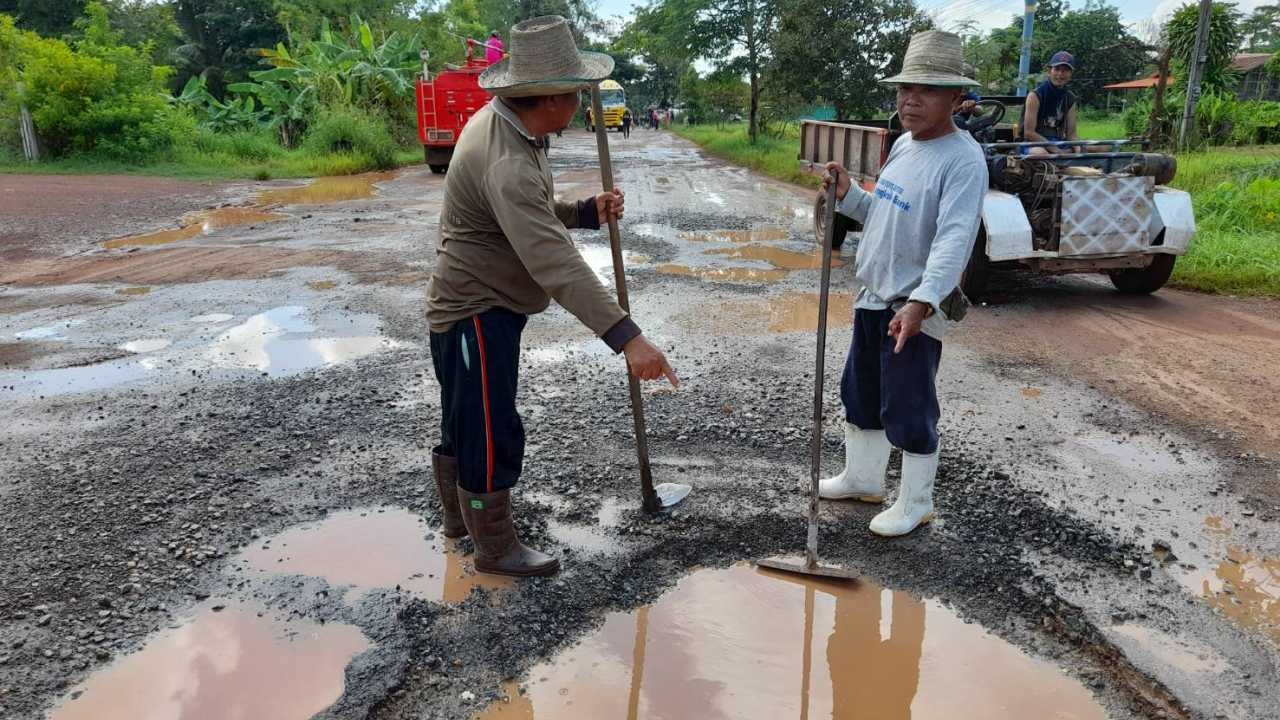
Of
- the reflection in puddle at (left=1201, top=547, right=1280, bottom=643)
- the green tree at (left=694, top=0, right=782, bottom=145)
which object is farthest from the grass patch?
the reflection in puddle at (left=1201, top=547, right=1280, bottom=643)

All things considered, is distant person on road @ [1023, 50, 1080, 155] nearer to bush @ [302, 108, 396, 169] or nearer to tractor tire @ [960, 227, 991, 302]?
tractor tire @ [960, 227, 991, 302]

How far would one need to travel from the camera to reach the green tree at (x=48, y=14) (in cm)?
3080

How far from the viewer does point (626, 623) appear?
2859mm

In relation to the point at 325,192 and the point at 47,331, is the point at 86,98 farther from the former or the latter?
the point at 47,331

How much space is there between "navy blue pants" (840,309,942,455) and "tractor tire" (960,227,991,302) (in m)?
3.60

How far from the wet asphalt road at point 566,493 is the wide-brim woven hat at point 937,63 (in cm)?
161

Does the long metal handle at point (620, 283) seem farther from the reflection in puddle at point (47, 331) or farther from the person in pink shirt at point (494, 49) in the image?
the reflection in puddle at point (47, 331)

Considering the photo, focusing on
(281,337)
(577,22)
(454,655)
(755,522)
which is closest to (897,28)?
(281,337)

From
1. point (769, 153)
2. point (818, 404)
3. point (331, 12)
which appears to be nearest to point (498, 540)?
point (818, 404)

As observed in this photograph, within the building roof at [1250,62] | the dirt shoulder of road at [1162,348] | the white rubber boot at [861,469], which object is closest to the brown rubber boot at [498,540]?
the white rubber boot at [861,469]

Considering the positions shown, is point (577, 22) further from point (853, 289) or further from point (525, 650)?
point (525, 650)

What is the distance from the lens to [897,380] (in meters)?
3.13

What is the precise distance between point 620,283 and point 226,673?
178 cm

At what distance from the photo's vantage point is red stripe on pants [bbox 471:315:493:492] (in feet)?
9.18
